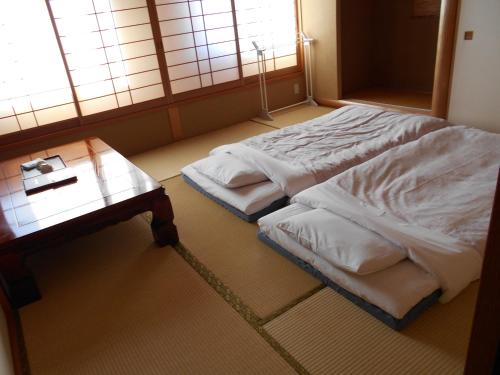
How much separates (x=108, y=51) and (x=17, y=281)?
9.12ft

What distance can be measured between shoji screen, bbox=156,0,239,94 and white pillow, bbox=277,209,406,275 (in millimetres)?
2964

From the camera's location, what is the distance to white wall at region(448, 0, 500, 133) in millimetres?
3553

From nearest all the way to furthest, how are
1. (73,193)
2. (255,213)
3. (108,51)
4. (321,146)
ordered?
(73,193), (255,213), (321,146), (108,51)

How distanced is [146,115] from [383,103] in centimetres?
281

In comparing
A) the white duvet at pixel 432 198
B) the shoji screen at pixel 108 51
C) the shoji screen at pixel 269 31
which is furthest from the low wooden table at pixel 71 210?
the shoji screen at pixel 269 31

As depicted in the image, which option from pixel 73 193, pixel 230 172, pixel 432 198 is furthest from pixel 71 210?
pixel 432 198

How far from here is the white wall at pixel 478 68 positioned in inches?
140

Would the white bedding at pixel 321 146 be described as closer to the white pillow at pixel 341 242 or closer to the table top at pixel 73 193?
the white pillow at pixel 341 242

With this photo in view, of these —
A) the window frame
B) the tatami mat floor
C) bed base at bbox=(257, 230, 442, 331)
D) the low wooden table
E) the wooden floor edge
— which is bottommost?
the tatami mat floor

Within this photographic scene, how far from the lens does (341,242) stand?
204 cm

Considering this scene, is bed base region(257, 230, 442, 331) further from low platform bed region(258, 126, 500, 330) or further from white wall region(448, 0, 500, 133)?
white wall region(448, 0, 500, 133)

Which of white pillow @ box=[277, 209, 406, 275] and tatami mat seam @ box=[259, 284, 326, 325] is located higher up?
white pillow @ box=[277, 209, 406, 275]

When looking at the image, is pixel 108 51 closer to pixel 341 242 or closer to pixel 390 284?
pixel 341 242

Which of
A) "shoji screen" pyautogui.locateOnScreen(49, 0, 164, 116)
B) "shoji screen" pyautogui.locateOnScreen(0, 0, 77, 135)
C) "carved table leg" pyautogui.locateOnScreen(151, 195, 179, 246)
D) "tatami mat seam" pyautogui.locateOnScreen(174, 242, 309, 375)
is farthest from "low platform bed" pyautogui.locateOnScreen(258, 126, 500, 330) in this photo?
"shoji screen" pyautogui.locateOnScreen(0, 0, 77, 135)
